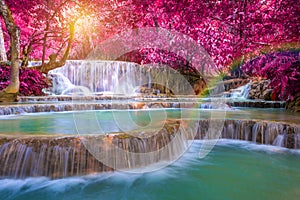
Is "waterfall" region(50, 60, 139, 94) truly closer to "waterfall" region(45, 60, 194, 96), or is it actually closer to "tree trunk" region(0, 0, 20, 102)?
"waterfall" region(45, 60, 194, 96)

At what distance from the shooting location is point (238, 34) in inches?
241

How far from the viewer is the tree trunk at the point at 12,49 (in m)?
7.43

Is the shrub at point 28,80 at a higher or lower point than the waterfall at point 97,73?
lower

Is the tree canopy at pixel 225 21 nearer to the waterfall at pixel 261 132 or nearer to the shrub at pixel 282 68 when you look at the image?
the shrub at pixel 282 68

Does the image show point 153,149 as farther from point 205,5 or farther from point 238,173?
point 205,5

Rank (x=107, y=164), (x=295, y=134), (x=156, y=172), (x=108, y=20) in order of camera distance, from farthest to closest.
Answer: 1. (x=108, y=20)
2. (x=295, y=134)
3. (x=156, y=172)
4. (x=107, y=164)

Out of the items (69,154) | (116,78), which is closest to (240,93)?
(116,78)

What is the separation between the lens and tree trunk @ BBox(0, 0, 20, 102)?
7.43 meters

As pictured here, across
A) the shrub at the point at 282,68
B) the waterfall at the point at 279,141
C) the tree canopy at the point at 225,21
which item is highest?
the tree canopy at the point at 225,21

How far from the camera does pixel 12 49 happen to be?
760cm

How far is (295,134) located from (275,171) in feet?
3.78

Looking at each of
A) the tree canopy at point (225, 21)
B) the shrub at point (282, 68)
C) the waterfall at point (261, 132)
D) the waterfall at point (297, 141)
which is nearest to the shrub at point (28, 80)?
the tree canopy at point (225, 21)

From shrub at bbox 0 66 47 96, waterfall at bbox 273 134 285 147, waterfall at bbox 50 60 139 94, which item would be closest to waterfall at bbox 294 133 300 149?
waterfall at bbox 273 134 285 147

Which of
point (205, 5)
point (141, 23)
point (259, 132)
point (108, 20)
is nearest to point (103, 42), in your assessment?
point (108, 20)
